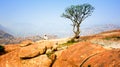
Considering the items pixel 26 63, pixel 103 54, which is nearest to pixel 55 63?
pixel 26 63

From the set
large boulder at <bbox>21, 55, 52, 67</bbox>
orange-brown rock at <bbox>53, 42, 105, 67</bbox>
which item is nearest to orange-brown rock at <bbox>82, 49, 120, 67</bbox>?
orange-brown rock at <bbox>53, 42, 105, 67</bbox>

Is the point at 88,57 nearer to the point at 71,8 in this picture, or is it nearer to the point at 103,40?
the point at 103,40

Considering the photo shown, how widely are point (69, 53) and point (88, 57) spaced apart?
14.5 ft

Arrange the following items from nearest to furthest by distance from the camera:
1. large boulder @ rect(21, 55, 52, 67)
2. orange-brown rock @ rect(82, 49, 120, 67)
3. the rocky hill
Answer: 1. orange-brown rock @ rect(82, 49, 120, 67)
2. the rocky hill
3. large boulder @ rect(21, 55, 52, 67)

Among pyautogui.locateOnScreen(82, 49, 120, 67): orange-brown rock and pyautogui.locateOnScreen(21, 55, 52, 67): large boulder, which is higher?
pyautogui.locateOnScreen(82, 49, 120, 67): orange-brown rock

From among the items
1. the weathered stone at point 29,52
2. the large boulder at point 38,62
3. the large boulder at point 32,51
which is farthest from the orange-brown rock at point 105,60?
the weathered stone at point 29,52

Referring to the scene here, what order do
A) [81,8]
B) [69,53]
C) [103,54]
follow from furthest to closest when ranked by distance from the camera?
1. [81,8]
2. [69,53]
3. [103,54]

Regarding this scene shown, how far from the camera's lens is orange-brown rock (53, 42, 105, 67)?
2622cm

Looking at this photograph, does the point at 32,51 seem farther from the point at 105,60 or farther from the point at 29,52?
the point at 105,60

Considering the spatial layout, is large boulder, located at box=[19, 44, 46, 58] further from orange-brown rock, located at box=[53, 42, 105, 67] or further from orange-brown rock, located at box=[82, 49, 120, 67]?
orange-brown rock, located at box=[82, 49, 120, 67]

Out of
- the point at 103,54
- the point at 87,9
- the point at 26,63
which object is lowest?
the point at 26,63

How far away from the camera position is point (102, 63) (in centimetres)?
2214

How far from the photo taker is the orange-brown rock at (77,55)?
2622 cm

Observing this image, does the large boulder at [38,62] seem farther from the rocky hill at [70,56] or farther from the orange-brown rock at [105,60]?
the orange-brown rock at [105,60]
